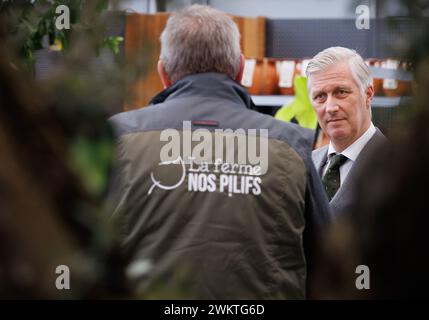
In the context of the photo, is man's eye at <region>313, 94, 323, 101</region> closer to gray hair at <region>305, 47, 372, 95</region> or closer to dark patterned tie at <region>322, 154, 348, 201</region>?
gray hair at <region>305, 47, 372, 95</region>

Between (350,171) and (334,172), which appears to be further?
(334,172)

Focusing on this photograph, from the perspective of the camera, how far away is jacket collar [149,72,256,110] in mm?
2070

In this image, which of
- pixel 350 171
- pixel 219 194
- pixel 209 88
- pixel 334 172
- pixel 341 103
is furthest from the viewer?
pixel 341 103

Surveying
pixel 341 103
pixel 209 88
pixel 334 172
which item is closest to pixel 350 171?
pixel 334 172

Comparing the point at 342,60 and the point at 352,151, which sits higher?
the point at 342,60

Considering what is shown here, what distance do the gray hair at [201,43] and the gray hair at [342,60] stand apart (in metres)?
0.80

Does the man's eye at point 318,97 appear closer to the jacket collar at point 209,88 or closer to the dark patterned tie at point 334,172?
the dark patterned tie at point 334,172

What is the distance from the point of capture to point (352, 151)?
2844 millimetres

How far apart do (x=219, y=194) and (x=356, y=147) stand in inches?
40.7

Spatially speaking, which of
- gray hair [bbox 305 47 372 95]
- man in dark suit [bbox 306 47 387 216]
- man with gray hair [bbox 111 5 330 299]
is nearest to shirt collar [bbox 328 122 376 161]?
man in dark suit [bbox 306 47 387 216]

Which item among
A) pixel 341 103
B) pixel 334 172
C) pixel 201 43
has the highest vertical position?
pixel 201 43

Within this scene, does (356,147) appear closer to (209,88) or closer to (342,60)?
(342,60)
